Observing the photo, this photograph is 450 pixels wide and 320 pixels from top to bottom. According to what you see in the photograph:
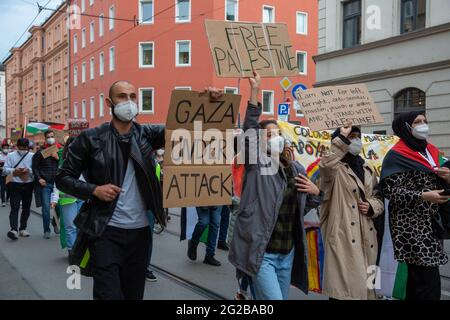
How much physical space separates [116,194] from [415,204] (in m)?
2.31

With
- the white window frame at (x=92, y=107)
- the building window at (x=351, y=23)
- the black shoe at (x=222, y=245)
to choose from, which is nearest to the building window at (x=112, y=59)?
the white window frame at (x=92, y=107)

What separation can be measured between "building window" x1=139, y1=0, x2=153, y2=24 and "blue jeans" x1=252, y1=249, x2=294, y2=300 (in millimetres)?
35321

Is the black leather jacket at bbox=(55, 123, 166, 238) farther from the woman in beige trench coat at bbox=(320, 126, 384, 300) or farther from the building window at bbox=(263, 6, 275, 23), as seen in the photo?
the building window at bbox=(263, 6, 275, 23)

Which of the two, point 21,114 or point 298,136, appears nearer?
point 298,136

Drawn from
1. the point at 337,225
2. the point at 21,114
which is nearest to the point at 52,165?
the point at 337,225

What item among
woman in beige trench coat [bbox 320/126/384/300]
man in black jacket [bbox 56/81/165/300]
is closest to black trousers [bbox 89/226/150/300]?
man in black jacket [bbox 56/81/165/300]

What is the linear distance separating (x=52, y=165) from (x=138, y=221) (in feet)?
21.6

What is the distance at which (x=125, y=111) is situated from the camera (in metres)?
3.48

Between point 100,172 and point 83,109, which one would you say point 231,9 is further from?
point 100,172

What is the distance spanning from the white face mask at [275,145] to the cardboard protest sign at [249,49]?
0.51 meters

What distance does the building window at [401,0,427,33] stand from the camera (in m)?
15.9

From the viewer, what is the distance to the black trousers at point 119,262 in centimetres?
329

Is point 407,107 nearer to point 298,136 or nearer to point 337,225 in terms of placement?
point 298,136
